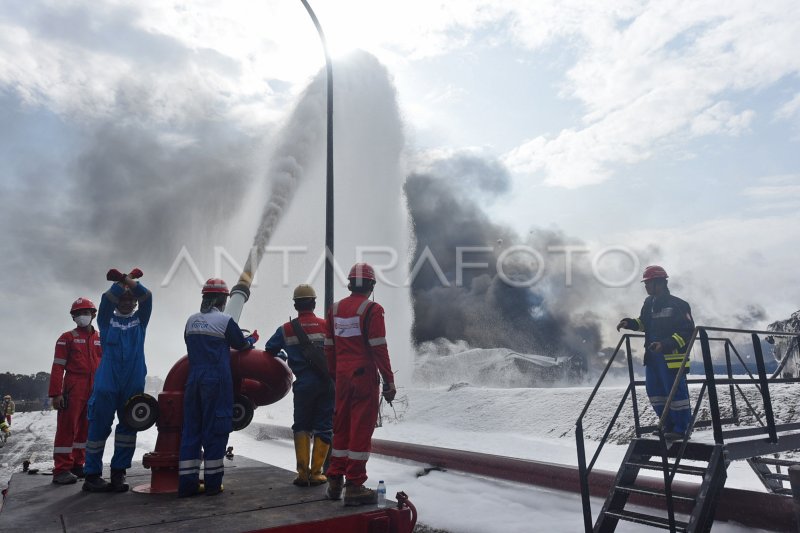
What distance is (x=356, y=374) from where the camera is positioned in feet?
15.5

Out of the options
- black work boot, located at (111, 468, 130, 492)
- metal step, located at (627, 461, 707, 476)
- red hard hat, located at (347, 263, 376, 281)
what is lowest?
black work boot, located at (111, 468, 130, 492)

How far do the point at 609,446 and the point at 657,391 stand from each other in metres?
5.21

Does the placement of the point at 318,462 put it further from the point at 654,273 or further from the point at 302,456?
the point at 654,273

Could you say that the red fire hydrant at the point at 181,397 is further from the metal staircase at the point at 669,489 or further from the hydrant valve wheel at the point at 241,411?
the metal staircase at the point at 669,489

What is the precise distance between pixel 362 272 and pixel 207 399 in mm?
1713

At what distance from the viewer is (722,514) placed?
5.16 m

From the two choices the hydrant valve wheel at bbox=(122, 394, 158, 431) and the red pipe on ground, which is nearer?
the red pipe on ground

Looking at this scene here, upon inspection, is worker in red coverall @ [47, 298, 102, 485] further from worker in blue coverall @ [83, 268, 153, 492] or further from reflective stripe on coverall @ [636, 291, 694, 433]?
reflective stripe on coverall @ [636, 291, 694, 433]

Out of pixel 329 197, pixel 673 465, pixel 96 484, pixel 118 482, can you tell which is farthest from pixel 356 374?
pixel 329 197

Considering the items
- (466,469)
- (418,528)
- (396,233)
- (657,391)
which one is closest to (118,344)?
(418,528)

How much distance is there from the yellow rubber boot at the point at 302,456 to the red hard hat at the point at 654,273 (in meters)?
4.30

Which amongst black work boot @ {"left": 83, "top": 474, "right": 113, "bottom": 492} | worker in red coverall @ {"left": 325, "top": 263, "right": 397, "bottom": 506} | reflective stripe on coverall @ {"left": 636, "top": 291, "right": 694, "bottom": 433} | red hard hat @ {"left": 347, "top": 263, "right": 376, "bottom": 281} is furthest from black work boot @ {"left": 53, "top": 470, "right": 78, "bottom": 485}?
reflective stripe on coverall @ {"left": 636, "top": 291, "right": 694, "bottom": 433}

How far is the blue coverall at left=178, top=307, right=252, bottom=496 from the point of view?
14.9ft

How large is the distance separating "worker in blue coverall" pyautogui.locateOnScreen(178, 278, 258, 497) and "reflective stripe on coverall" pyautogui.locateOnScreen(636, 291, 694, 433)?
4.45m
